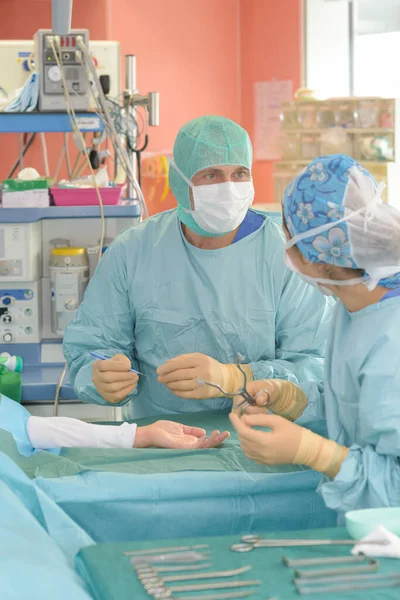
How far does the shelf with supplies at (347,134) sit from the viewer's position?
6754 mm

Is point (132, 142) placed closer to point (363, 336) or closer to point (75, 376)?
point (75, 376)

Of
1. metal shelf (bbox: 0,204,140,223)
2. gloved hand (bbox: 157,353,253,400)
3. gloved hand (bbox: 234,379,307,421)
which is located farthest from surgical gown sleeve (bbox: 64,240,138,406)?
metal shelf (bbox: 0,204,140,223)

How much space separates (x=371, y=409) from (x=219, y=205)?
950 mm

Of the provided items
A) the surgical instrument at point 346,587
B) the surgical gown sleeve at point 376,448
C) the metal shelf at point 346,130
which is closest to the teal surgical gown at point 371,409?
the surgical gown sleeve at point 376,448

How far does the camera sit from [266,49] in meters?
7.98

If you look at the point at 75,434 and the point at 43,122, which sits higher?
the point at 43,122

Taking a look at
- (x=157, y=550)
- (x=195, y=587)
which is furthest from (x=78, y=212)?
(x=195, y=587)

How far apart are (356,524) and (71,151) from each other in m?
5.48

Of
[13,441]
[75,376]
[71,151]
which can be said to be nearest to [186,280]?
[75,376]

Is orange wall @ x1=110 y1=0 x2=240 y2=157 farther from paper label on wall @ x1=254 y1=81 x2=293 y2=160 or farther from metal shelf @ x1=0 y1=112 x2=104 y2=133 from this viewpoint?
metal shelf @ x1=0 y1=112 x2=104 y2=133

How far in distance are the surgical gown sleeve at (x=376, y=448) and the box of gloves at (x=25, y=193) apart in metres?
1.88

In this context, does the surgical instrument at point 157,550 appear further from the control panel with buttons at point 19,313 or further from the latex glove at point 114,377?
the control panel with buttons at point 19,313

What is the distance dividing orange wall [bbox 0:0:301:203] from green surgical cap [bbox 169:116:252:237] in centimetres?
464

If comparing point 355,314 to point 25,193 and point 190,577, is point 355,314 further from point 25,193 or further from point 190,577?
point 25,193
